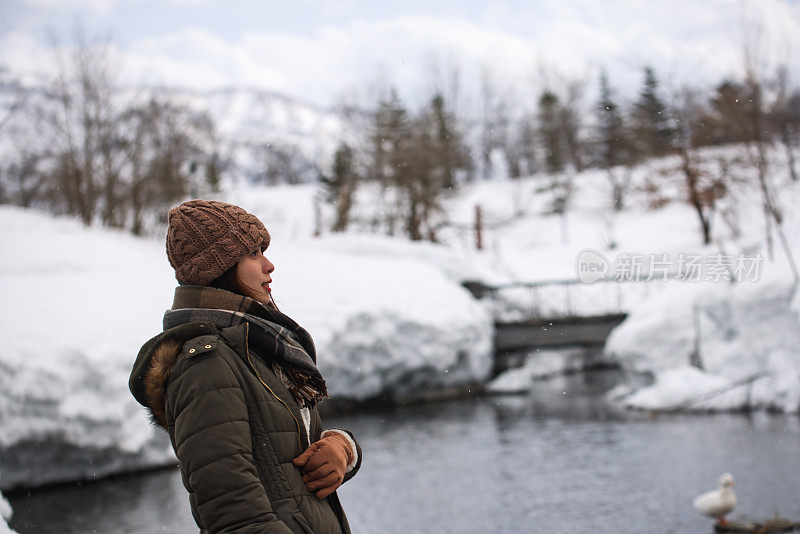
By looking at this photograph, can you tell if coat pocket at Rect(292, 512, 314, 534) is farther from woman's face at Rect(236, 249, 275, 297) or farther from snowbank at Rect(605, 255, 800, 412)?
snowbank at Rect(605, 255, 800, 412)

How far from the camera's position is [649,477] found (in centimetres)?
784

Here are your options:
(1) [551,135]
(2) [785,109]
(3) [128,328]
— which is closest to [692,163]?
(2) [785,109]

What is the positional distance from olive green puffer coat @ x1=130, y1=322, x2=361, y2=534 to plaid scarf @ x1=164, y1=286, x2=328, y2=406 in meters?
0.03

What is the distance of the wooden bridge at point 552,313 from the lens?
17.6 metres

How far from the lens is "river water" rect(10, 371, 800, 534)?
6617 mm

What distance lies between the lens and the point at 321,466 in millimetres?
1486

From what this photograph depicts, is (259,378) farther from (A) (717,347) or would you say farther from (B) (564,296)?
(B) (564,296)

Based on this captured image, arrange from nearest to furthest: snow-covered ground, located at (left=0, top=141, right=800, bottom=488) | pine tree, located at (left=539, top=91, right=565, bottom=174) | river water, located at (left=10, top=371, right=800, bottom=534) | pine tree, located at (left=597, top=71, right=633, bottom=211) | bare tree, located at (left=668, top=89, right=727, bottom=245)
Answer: river water, located at (left=10, top=371, right=800, bottom=534)
snow-covered ground, located at (left=0, top=141, right=800, bottom=488)
bare tree, located at (left=668, top=89, right=727, bottom=245)
pine tree, located at (left=597, top=71, right=633, bottom=211)
pine tree, located at (left=539, top=91, right=565, bottom=174)

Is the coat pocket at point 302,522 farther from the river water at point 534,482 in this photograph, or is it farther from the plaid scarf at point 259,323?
the river water at point 534,482

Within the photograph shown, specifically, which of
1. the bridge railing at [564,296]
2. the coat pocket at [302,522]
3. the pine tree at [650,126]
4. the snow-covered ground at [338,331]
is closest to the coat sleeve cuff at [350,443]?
the coat pocket at [302,522]

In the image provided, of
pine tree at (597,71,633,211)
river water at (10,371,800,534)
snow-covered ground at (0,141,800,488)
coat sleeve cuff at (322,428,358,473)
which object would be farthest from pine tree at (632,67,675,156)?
coat sleeve cuff at (322,428,358,473)

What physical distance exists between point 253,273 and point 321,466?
0.44 meters

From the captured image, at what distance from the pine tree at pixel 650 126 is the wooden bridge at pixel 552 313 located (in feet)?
20.5

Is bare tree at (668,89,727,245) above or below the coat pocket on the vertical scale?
above
